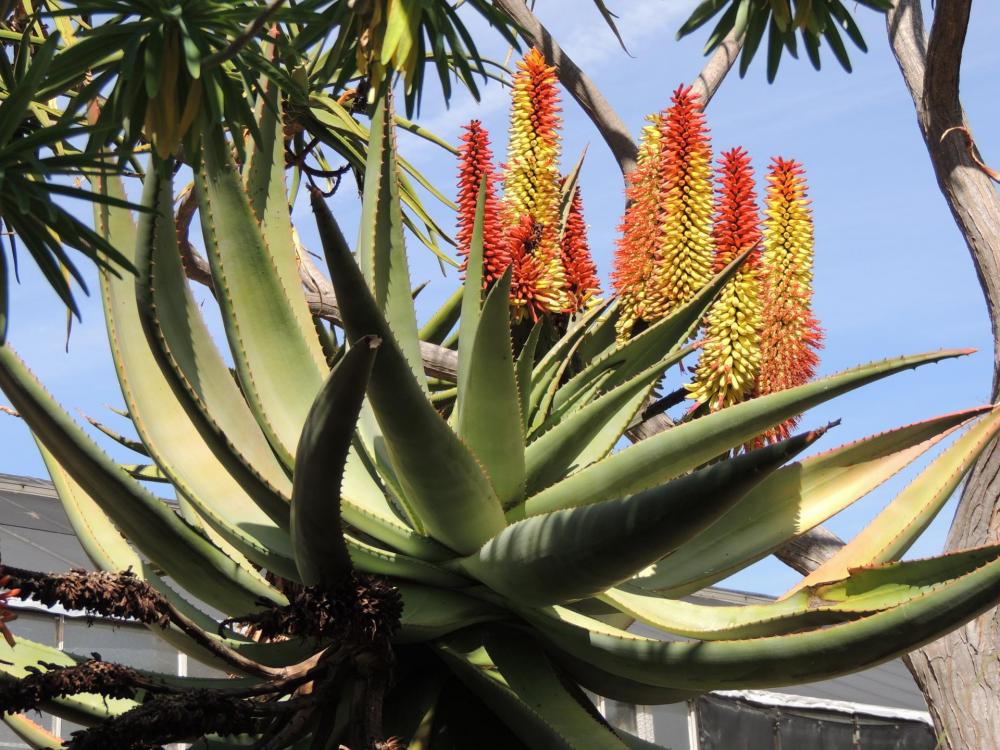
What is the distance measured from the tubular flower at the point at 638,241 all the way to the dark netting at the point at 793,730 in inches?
231

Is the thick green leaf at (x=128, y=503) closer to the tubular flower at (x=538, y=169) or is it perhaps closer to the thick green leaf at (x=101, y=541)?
the thick green leaf at (x=101, y=541)

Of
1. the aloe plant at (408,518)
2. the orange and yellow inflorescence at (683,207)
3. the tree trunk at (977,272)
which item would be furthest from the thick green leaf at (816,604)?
A: the tree trunk at (977,272)

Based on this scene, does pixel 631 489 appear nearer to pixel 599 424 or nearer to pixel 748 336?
pixel 599 424

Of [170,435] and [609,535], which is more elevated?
[170,435]

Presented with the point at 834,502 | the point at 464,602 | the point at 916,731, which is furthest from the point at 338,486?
the point at 916,731

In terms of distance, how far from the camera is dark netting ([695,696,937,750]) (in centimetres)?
877

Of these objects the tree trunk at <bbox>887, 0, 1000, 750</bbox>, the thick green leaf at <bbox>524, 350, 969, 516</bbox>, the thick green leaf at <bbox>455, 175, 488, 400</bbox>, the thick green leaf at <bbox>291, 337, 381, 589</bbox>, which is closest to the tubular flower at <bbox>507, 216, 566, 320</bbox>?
the thick green leaf at <bbox>455, 175, 488, 400</bbox>

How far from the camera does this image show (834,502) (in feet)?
8.65

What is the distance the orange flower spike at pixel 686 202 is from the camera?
9.48 ft

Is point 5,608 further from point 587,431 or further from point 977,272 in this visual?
point 977,272

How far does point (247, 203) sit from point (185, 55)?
49 centimetres

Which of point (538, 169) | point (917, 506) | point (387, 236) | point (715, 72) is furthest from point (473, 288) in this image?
point (715, 72)

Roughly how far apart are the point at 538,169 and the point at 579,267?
0.84 ft

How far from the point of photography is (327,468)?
76.9 inches
